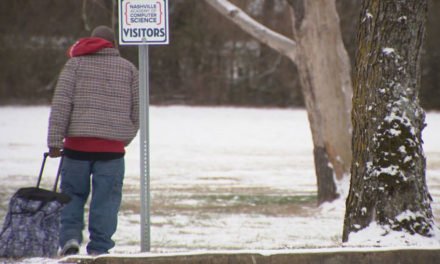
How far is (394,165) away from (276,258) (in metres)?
1.45

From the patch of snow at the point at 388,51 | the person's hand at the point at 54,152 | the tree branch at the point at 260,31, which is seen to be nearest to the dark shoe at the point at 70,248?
the person's hand at the point at 54,152

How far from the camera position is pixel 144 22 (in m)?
6.10

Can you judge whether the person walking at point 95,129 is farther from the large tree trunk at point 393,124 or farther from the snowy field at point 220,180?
the large tree trunk at point 393,124

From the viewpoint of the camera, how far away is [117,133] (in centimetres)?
692

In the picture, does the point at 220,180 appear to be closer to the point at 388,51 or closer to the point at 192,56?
the point at 388,51

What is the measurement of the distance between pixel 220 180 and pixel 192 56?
20294 millimetres

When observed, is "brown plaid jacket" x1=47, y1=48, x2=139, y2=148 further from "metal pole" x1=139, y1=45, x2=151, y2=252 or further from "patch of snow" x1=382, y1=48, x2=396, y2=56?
"patch of snow" x1=382, y1=48, x2=396, y2=56

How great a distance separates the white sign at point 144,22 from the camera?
20.0 feet

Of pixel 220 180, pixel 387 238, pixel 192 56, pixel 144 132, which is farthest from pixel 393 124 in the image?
pixel 192 56

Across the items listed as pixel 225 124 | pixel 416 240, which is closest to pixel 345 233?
pixel 416 240

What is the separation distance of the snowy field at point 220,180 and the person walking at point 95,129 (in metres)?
0.88

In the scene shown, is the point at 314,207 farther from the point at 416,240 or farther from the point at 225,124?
the point at 225,124

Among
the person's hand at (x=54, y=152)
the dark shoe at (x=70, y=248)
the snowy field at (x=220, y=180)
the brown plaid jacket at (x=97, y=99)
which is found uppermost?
the brown plaid jacket at (x=97, y=99)

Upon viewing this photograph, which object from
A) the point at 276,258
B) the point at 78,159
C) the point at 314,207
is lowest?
the point at 314,207
